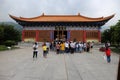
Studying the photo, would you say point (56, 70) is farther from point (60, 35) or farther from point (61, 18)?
point (61, 18)

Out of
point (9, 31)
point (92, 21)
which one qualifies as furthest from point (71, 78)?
point (9, 31)

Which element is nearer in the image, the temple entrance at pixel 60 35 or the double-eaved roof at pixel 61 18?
the double-eaved roof at pixel 61 18

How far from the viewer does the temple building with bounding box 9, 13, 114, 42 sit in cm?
4834

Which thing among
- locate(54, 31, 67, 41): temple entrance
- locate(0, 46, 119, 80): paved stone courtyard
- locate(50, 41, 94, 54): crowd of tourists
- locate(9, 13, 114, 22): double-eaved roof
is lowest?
locate(0, 46, 119, 80): paved stone courtyard

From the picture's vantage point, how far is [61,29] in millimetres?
49094

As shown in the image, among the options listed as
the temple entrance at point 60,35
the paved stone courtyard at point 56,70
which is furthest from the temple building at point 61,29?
the paved stone courtyard at point 56,70

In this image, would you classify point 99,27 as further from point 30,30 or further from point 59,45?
point 59,45

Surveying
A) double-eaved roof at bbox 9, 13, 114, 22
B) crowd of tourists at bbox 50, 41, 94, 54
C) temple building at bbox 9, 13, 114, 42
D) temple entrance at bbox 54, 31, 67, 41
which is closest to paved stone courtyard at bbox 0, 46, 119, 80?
crowd of tourists at bbox 50, 41, 94, 54

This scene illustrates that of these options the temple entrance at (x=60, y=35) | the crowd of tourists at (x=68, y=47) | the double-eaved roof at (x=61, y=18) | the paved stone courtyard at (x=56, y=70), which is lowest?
the paved stone courtyard at (x=56, y=70)

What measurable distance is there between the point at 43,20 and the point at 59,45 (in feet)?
72.7

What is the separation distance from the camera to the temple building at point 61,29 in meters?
48.3

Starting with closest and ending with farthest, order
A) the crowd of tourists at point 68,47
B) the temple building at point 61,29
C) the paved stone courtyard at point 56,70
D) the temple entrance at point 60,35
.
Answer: the paved stone courtyard at point 56,70 → the crowd of tourists at point 68,47 → the temple building at point 61,29 → the temple entrance at point 60,35

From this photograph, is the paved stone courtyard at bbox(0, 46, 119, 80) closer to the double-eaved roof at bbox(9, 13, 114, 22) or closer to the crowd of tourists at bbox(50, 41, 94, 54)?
the crowd of tourists at bbox(50, 41, 94, 54)

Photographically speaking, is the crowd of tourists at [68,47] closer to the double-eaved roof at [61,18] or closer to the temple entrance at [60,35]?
the double-eaved roof at [61,18]
